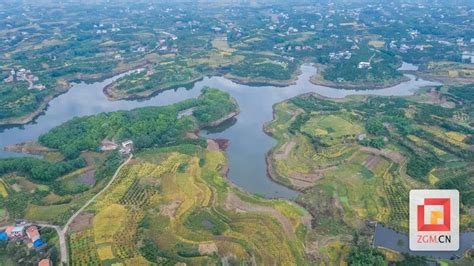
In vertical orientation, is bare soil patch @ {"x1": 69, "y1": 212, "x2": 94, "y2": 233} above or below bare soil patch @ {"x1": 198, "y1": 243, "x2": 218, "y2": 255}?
below

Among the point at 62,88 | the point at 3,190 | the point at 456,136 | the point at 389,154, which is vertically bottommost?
the point at 62,88

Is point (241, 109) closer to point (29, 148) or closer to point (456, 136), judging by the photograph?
point (456, 136)

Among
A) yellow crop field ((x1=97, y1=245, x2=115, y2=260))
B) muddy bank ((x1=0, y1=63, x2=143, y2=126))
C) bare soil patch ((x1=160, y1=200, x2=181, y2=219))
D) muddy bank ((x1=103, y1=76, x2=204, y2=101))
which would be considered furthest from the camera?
muddy bank ((x1=103, y1=76, x2=204, y2=101))

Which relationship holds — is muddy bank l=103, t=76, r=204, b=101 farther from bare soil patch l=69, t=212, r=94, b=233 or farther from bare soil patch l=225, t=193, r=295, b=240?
bare soil patch l=225, t=193, r=295, b=240

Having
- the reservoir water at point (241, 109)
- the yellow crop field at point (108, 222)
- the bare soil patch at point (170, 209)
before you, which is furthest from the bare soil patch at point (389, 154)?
the yellow crop field at point (108, 222)

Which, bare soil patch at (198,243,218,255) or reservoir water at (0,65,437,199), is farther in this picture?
reservoir water at (0,65,437,199)

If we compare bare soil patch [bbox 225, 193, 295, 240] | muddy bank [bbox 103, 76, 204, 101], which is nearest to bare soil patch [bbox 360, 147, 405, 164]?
bare soil patch [bbox 225, 193, 295, 240]

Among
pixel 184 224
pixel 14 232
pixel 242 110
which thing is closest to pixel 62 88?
pixel 242 110

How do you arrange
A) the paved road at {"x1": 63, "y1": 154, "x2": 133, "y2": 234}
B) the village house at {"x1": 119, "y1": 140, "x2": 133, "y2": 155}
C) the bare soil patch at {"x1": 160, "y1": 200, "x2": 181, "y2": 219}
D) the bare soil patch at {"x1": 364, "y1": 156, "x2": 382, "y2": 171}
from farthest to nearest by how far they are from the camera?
the village house at {"x1": 119, "y1": 140, "x2": 133, "y2": 155}
the bare soil patch at {"x1": 364, "y1": 156, "x2": 382, "y2": 171}
the bare soil patch at {"x1": 160, "y1": 200, "x2": 181, "y2": 219}
the paved road at {"x1": 63, "y1": 154, "x2": 133, "y2": 234}

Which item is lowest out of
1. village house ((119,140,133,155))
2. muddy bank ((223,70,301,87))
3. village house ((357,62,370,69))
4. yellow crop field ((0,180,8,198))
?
muddy bank ((223,70,301,87))
